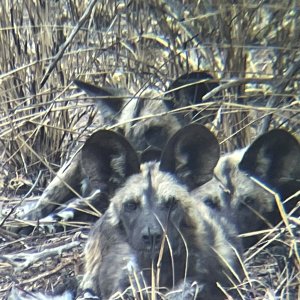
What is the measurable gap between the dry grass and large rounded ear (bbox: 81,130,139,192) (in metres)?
0.33

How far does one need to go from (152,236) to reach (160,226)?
61mm

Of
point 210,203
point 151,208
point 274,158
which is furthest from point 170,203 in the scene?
point 274,158

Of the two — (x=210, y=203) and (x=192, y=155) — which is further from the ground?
(x=192, y=155)

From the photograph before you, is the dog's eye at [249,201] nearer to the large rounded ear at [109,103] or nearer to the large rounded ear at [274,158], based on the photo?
the large rounded ear at [274,158]

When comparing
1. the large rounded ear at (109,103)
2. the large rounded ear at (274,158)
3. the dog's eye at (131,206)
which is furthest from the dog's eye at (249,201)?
the large rounded ear at (109,103)

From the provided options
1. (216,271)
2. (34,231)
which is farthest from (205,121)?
(216,271)

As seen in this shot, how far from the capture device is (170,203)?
342 cm

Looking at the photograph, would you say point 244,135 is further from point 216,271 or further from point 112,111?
point 216,271

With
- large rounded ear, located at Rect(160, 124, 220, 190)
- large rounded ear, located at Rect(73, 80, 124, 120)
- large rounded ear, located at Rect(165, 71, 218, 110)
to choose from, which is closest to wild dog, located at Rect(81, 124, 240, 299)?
large rounded ear, located at Rect(160, 124, 220, 190)

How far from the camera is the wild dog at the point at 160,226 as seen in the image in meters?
3.33

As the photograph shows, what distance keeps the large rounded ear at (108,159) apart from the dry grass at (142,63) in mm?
326

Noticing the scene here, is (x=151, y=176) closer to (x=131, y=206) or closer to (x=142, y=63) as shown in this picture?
(x=131, y=206)

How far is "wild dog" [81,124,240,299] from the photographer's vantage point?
10.9 feet

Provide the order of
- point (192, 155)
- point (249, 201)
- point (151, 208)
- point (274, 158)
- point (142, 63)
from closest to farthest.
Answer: point (151, 208), point (192, 155), point (274, 158), point (249, 201), point (142, 63)
